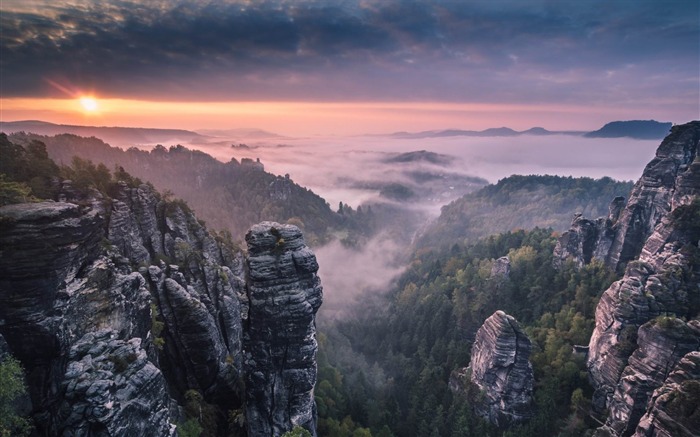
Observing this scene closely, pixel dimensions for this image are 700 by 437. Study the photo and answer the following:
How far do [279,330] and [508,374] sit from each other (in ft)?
135

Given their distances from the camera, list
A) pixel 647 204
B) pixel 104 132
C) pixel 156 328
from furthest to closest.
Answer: pixel 104 132 < pixel 647 204 < pixel 156 328

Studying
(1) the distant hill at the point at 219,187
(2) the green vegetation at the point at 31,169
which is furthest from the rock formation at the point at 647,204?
(1) the distant hill at the point at 219,187

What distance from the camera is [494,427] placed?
2233 inches

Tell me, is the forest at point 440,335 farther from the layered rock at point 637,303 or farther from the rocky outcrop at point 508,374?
the layered rock at point 637,303

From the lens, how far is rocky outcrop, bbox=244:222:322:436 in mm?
31453

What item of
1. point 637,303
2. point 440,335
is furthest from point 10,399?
point 440,335

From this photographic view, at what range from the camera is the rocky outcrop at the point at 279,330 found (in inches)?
1238

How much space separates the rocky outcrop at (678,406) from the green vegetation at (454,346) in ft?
56.6

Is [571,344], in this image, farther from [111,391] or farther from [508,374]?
[111,391]

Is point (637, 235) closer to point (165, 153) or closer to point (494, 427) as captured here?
point (494, 427)

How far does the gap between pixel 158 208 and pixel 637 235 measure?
84787mm

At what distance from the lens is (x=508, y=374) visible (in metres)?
56.5

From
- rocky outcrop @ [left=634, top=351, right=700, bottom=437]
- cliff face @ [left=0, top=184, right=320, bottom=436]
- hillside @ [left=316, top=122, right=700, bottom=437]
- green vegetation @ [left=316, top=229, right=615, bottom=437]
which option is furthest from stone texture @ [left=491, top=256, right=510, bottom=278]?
cliff face @ [left=0, top=184, right=320, bottom=436]

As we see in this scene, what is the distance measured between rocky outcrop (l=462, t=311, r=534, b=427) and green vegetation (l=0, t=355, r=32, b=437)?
54.5 meters
